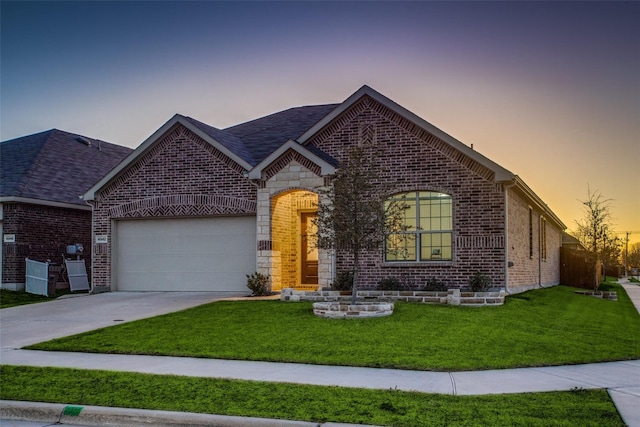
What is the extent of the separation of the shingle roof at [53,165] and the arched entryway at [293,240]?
31.0 ft

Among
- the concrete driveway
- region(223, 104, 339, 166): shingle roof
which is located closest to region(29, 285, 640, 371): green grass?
the concrete driveway

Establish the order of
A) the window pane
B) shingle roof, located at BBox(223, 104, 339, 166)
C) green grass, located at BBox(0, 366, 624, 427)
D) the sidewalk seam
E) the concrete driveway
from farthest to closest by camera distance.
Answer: shingle roof, located at BBox(223, 104, 339, 166), the window pane, the concrete driveway, the sidewalk seam, green grass, located at BBox(0, 366, 624, 427)

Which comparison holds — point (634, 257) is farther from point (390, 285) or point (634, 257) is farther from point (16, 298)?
point (16, 298)

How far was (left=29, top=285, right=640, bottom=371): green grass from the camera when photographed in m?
10.4

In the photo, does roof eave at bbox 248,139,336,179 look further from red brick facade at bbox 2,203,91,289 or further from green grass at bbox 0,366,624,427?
green grass at bbox 0,366,624,427

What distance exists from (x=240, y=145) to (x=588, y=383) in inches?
627

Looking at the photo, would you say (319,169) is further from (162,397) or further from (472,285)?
(162,397)

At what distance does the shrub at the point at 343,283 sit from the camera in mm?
18438

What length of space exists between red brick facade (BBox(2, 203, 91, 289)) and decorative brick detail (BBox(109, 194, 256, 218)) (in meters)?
3.59

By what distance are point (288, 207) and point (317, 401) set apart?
45.1 feet

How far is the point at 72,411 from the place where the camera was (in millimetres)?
7555

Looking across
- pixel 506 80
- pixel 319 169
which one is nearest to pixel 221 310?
pixel 319 169

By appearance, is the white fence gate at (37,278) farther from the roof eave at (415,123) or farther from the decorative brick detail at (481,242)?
the decorative brick detail at (481,242)

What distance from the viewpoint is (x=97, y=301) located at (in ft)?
64.3
